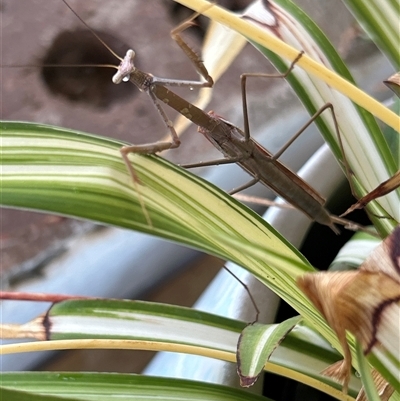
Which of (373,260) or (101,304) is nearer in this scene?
(373,260)

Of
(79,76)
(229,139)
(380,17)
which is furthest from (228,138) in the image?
(79,76)

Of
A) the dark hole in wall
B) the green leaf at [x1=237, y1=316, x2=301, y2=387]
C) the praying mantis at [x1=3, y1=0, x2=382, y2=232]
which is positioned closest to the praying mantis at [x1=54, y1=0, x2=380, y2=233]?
the praying mantis at [x1=3, y1=0, x2=382, y2=232]

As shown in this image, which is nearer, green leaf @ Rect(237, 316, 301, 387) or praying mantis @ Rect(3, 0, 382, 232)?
green leaf @ Rect(237, 316, 301, 387)

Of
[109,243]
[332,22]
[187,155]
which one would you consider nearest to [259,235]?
[109,243]

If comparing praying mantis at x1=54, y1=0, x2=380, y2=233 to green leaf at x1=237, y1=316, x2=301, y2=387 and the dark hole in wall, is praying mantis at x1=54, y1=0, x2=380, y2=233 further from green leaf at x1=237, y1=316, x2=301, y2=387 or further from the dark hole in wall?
the dark hole in wall

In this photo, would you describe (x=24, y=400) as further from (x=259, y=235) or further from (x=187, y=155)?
(x=187, y=155)

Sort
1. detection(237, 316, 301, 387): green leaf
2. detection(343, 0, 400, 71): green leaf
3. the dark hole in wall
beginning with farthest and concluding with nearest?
1. the dark hole in wall
2. detection(343, 0, 400, 71): green leaf
3. detection(237, 316, 301, 387): green leaf

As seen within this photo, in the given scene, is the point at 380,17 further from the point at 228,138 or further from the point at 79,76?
the point at 79,76
